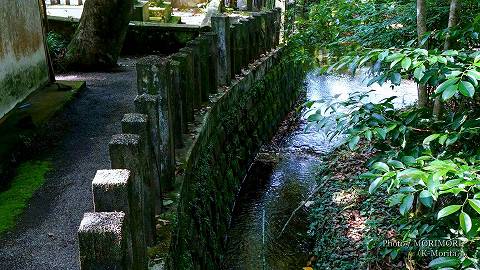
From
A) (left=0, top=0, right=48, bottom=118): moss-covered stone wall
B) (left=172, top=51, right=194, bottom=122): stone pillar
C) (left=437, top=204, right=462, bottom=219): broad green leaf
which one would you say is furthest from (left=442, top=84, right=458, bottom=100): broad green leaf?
(left=0, top=0, right=48, bottom=118): moss-covered stone wall

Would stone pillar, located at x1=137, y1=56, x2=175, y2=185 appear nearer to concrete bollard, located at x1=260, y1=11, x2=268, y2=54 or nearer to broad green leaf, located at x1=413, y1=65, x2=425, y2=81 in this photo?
broad green leaf, located at x1=413, y1=65, x2=425, y2=81

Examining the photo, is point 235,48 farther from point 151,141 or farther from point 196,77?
point 151,141

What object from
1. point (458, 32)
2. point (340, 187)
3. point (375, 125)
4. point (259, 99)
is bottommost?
point (340, 187)

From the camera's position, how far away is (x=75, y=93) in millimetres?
7750

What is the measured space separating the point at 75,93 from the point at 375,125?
569 centimetres

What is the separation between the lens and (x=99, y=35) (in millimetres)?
9367

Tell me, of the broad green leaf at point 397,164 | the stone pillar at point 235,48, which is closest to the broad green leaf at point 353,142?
the broad green leaf at point 397,164

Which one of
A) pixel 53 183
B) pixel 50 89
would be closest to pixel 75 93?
pixel 50 89

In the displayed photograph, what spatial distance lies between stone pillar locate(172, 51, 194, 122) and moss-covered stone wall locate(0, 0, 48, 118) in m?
2.25

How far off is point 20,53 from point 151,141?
3.93 m

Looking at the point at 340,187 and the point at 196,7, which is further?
the point at 196,7

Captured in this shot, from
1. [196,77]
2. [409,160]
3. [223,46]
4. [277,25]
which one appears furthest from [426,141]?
[277,25]

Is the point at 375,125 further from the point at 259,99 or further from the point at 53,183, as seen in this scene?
the point at 259,99

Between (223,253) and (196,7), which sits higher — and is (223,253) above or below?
below
